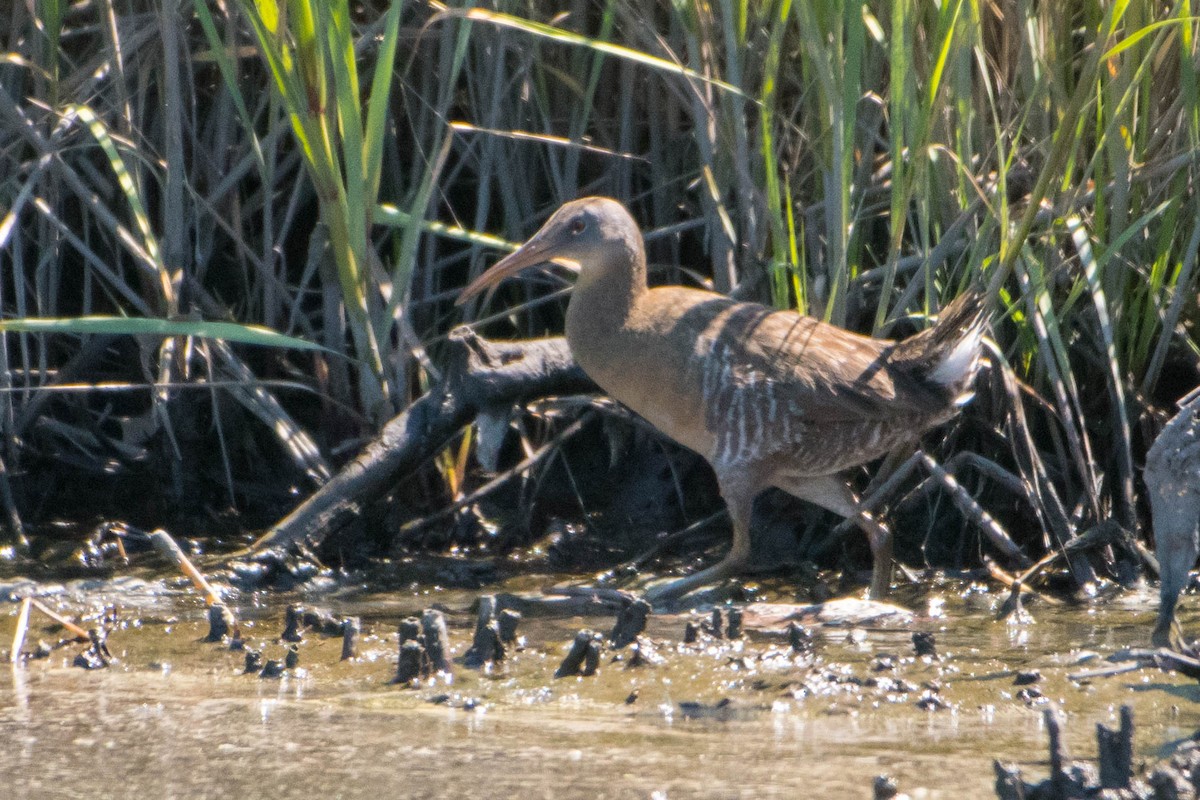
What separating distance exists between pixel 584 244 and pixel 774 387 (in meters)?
0.76

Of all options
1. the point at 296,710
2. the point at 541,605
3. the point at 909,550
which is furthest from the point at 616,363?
the point at 296,710

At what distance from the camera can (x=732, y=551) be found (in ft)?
14.8

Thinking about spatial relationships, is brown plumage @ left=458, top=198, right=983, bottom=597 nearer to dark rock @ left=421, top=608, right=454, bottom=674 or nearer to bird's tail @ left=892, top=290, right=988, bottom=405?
bird's tail @ left=892, top=290, right=988, bottom=405

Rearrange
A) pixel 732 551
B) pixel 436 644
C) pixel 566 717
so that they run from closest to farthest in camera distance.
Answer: pixel 566 717
pixel 436 644
pixel 732 551

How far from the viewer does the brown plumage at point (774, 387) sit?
4.38 meters

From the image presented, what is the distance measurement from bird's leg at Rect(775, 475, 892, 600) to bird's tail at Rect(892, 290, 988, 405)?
43cm

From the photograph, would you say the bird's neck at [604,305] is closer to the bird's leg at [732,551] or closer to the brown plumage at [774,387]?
the brown plumage at [774,387]

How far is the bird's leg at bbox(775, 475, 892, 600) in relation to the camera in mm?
4531

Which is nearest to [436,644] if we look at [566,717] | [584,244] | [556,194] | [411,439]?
[566,717]

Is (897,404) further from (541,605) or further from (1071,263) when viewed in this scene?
(541,605)

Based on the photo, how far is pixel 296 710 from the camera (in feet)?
10.8

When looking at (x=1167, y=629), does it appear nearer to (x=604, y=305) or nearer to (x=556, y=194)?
(x=604, y=305)

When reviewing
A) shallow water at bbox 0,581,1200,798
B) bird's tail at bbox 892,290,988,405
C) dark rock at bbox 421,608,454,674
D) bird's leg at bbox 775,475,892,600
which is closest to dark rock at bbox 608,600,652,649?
shallow water at bbox 0,581,1200,798

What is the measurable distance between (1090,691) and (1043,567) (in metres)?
1.07
